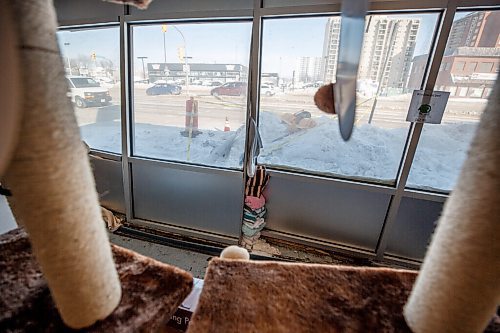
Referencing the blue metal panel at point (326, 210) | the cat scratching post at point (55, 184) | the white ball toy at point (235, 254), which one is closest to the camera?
the cat scratching post at point (55, 184)

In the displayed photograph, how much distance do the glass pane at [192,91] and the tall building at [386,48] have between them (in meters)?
0.68

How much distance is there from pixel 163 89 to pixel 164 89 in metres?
0.01

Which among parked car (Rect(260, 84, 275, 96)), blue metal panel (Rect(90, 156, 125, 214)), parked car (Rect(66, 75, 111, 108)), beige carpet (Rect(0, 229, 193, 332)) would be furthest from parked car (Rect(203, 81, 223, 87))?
beige carpet (Rect(0, 229, 193, 332))

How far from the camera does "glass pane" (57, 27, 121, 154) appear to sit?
91.7 inches

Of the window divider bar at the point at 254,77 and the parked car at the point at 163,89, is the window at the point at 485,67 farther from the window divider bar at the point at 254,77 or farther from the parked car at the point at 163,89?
the parked car at the point at 163,89

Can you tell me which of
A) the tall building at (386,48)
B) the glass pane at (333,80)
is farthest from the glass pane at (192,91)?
the tall building at (386,48)

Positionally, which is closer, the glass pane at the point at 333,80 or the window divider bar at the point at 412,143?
the window divider bar at the point at 412,143

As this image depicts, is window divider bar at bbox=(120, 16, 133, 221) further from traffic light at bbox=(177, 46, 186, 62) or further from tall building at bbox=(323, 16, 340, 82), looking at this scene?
tall building at bbox=(323, 16, 340, 82)

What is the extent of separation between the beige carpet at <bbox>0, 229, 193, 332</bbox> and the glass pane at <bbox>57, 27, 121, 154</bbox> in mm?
1937

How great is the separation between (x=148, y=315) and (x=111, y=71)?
2.45 m

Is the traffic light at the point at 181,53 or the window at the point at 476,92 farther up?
the traffic light at the point at 181,53

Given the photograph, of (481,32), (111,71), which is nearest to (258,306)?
(481,32)

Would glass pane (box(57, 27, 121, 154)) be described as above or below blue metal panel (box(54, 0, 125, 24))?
below

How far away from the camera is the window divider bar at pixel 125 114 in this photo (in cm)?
219
